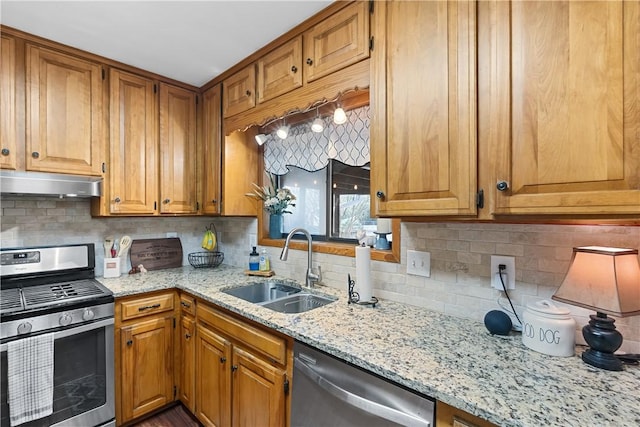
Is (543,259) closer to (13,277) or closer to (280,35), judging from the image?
(280,35)

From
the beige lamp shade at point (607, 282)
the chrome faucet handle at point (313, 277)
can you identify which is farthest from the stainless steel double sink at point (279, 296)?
the beige lamp shade at point (607, 282)

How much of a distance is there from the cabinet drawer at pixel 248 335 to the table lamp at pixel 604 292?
1094 mm

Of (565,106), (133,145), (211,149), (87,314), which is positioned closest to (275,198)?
(211,149)

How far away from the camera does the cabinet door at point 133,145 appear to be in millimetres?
2199

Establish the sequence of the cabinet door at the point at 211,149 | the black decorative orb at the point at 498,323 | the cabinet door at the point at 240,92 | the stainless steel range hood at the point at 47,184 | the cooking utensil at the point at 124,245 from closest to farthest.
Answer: the black decorative orb at the point at 498,323 < the stainless steel range hood at the point at 47,184 < the cabinet door at the point at 240,92 < the cooking utensil at the point at 124,245 < the cabinet door at the point at 211,149

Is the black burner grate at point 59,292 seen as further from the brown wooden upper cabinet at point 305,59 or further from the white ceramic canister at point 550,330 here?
the white ceramic canister at point 550,330

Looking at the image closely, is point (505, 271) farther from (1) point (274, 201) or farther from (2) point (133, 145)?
(2) point (133, 145)

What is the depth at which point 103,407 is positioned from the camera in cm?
181

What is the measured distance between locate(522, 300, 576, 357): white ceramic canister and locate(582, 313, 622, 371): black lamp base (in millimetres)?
52

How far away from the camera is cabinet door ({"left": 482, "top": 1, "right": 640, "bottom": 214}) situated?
2.63ft

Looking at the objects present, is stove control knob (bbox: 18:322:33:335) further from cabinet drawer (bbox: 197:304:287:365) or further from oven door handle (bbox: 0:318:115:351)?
cabinet drawer (bbox: 197:304:287:365)

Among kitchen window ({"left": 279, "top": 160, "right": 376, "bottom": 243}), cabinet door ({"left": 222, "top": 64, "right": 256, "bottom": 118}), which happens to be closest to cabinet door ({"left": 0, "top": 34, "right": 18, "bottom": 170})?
cabinet door ({"left": 222, "top": 64, "right": 256, "bottom": 118})

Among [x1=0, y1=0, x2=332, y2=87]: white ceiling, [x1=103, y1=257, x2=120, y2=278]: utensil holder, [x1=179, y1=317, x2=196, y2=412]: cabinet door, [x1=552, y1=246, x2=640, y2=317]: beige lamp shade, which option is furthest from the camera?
[x1=103, y1=257, x2=120, y2=278]: utensil holder

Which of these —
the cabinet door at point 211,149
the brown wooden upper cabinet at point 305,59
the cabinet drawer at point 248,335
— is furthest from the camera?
the cabinet door at point 211,149
